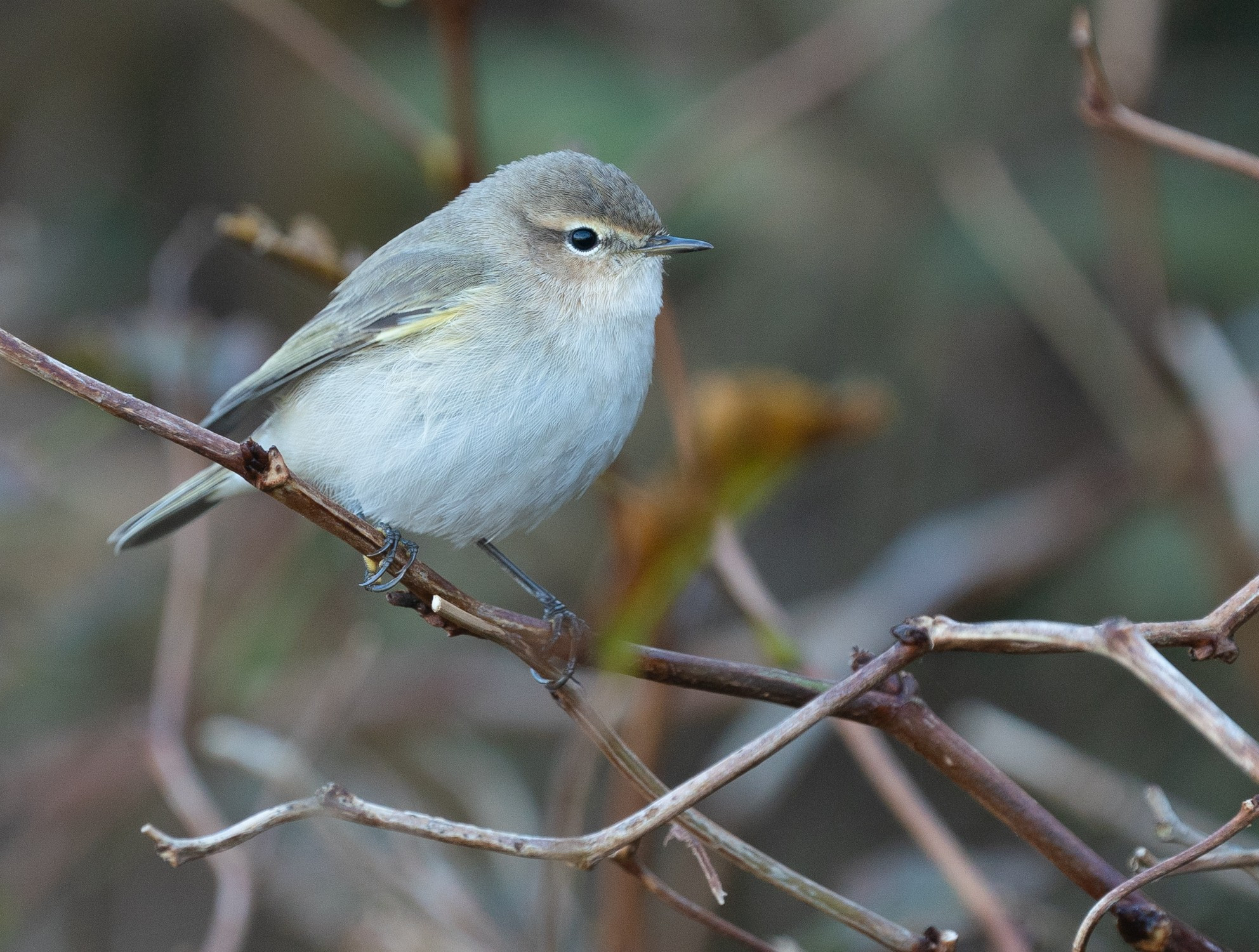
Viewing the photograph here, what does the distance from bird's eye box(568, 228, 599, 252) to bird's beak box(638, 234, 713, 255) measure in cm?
11

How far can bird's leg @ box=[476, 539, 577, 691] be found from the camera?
1707mm

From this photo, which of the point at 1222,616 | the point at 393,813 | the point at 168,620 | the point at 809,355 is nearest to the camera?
the point at 1222,616

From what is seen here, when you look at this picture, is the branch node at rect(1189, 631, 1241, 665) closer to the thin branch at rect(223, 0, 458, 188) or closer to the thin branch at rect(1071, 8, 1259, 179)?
the thin branch at rect(1071, 8, 1259, 179)

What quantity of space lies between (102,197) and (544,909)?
12.6 feet

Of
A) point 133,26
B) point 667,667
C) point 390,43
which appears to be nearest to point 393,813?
Result: point 667,667

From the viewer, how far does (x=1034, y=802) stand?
4.64 feet

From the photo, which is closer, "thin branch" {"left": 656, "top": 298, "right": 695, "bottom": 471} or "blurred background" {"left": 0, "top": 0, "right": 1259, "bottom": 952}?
"thin branch" {"left": 656, "top": 298, "right": 695, "bottom": 471}

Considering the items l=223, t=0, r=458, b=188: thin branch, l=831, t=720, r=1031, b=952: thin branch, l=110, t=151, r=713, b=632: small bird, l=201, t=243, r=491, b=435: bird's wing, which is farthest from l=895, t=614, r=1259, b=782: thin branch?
l=223, t=0, r=458, b=188: thin branch

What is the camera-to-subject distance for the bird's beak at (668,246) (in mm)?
2873

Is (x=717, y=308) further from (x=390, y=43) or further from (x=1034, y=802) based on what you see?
(x=1034, y=802)

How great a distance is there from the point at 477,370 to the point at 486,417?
13 centimetres

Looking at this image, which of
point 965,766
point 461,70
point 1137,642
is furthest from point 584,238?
point 1137,642

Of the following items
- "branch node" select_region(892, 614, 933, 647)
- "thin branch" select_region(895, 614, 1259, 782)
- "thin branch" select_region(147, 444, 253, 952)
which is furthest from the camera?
"thin branch" select_region(147, 444, 253, 952)

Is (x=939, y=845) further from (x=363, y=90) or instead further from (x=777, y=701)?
(x=363, y=90)
